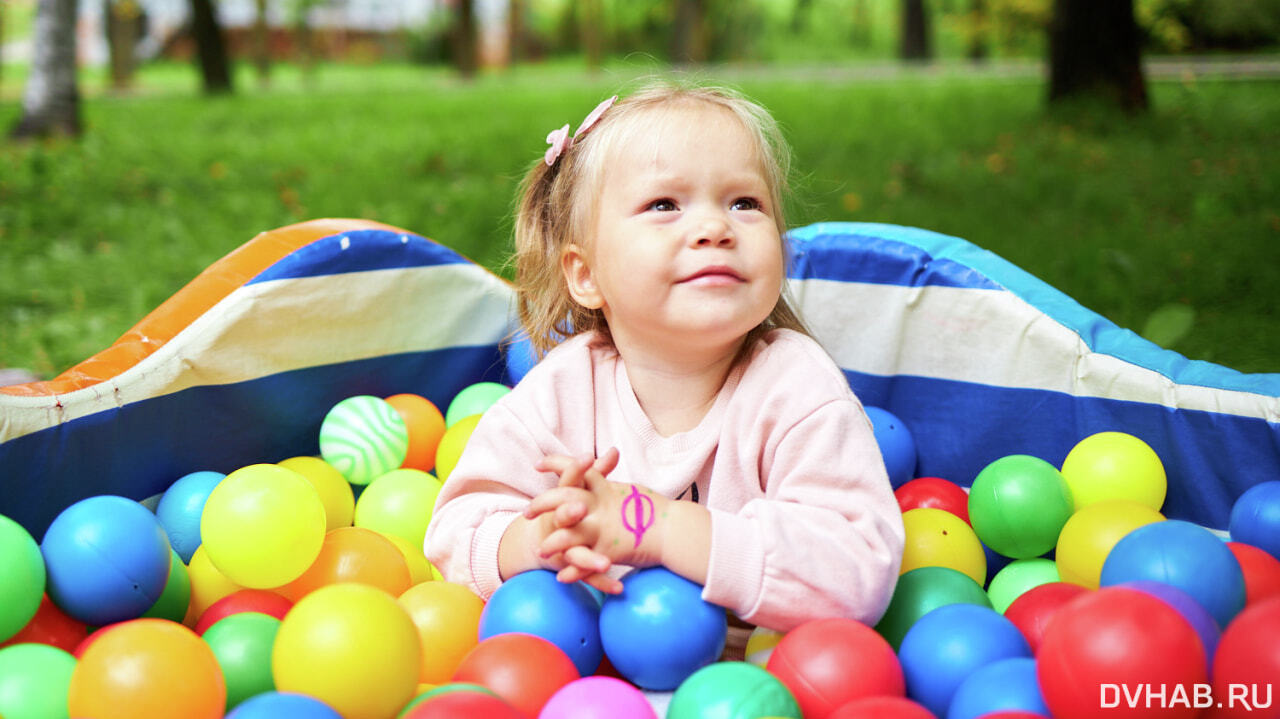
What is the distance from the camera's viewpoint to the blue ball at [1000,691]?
1417 mm

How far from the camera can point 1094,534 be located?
1942 millimetres

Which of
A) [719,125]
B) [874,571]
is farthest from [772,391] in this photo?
[719,125]

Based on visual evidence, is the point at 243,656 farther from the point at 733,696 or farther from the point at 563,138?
the point at 563,138

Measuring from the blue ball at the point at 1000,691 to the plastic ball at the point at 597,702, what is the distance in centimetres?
45

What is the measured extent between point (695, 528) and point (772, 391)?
1.03 feet

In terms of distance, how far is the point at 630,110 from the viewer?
1945 mm

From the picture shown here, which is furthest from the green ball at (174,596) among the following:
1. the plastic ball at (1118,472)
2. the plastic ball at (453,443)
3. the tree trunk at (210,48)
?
the tree trunk at (210,48)

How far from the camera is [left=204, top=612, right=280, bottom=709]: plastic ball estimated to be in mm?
1683

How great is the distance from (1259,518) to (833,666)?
37.2 inches

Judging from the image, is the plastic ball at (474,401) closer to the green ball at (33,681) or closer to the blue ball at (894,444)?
the blue ball at (894,444)

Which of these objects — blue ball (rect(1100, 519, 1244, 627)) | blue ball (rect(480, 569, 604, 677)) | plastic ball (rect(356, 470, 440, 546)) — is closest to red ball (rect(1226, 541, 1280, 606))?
blue ball (rect(1100, 519, 1244, 627))

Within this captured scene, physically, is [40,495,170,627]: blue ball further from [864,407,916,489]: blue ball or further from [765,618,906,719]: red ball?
[864,407,916,489]: blue ball

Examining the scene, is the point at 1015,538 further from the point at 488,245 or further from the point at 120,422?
the point at 488,245

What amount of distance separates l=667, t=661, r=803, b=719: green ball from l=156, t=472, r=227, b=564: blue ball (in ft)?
3.84
